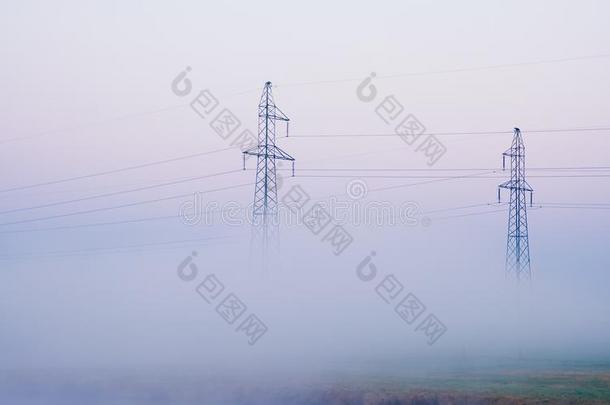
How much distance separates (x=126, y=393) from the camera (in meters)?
61.6

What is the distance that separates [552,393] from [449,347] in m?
48.1

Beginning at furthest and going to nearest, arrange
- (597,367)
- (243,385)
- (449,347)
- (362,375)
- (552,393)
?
(449,347)
(597,367)
(362,375)
(243,385)
(552,393)

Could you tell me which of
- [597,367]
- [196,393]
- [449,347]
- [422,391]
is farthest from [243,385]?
[449,347]

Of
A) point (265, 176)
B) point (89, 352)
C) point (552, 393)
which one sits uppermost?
point (265, 176)

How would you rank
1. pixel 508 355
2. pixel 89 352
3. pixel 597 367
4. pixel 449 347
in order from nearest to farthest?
1. pixel 597 367
2. pixel 508 355
3. pixel 89 352
4. pixel 449 347

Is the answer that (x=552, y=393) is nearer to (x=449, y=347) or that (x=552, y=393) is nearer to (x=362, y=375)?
(x=362, y=375)

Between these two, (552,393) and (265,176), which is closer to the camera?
(552,393)

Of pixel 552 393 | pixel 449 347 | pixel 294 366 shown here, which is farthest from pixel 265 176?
pixel 449 347

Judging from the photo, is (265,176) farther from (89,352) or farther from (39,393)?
(89,352)

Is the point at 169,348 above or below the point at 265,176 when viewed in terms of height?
below

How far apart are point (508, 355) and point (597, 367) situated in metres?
15.5

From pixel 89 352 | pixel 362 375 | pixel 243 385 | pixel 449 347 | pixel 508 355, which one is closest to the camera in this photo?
pixel 243 385

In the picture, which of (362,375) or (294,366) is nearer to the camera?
(362,375)

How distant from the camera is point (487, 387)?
52250 mm
